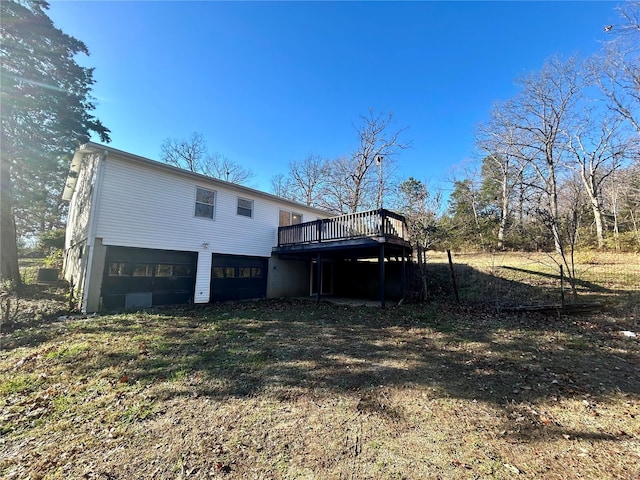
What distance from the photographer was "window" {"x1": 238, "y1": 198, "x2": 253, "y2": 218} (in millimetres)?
11972

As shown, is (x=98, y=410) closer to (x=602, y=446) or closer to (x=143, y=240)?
(x=602, y=446)

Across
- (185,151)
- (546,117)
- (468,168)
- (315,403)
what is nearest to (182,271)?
(315,403)

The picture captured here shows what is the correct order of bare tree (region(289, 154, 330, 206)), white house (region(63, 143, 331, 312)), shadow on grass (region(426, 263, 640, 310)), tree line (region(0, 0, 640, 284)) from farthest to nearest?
1. bare tree (region(289, 154, 330, 206))
2. tree line (region(0, 0, 640, 284))
3. shadow on grass (region(426, 263, 640, 310))
4. white house (region(63, 143, 331, 312))

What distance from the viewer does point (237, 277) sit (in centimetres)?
1183

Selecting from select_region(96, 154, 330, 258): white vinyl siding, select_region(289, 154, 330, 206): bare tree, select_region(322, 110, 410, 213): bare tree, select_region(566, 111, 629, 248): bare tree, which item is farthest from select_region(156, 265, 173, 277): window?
select_region(566, 111, 629, 248): bare tree

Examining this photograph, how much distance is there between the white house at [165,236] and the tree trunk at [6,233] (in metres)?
2.20

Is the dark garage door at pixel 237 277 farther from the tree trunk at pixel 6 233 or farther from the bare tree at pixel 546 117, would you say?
the bare tree at pixel 546 117

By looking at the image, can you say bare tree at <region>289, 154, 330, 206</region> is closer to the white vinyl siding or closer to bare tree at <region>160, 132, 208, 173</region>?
bare tree at <region>160, 132, 208, 173</region>

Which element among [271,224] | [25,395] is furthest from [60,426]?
[271,224]

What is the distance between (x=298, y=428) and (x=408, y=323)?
5482 millimetres

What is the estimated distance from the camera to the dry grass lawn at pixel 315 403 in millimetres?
2500

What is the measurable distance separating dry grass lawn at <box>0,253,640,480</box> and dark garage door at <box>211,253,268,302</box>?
437 cm

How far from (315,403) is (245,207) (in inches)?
387

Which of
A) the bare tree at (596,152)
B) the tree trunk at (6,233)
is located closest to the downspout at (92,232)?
the tree trunk at (6,233)
